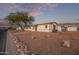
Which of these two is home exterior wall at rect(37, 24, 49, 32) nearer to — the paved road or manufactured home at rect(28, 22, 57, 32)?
manufactured home at rect(28, 22, 57, 32)

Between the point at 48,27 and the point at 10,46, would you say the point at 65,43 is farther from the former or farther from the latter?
the point at 10,46

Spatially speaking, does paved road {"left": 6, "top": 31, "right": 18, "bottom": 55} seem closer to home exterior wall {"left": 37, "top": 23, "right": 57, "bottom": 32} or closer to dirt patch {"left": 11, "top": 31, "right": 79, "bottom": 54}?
dirt patch {"left": 11, "top": 31, "right": 79, "bottom": 54}

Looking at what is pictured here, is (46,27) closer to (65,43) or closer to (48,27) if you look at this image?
(48,27)

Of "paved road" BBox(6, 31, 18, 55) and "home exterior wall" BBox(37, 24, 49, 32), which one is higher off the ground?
"home exterior wall" BBox(37, 24, 49, 32)

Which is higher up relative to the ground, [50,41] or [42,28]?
[42,28]

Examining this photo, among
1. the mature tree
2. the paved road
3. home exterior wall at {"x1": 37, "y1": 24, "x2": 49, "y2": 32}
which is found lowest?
the paved road

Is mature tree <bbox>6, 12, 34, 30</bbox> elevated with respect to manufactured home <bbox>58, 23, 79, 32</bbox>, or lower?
elevated

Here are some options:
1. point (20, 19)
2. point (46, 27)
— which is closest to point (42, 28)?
point (46, 27)

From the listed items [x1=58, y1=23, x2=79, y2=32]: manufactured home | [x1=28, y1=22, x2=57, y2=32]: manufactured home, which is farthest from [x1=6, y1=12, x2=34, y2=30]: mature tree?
[x1=58, y1=23, x2=79, y2=32]: manufactured home

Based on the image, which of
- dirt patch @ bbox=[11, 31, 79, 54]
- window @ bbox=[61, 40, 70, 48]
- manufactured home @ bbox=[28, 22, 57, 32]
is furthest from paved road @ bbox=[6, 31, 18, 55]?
window @ bbox=[61, 40, 70, 48]

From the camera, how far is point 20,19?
116cm

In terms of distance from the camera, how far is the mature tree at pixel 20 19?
45.6 inches

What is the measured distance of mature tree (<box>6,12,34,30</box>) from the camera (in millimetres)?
1157
